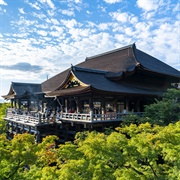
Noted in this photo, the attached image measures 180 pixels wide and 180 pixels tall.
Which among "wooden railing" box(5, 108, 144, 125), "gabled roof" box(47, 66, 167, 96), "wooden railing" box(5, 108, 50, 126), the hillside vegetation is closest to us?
the hillside vegetation

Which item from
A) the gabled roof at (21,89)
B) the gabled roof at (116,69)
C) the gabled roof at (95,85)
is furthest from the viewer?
the gabled roof at (21,89)

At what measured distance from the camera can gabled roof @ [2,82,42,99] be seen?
23.2 metres

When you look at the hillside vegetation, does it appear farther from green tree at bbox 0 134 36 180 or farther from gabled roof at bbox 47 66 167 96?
gabled roof at bbox 47 66 167 96

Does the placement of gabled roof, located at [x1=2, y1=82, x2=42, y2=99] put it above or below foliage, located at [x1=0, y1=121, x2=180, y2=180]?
above

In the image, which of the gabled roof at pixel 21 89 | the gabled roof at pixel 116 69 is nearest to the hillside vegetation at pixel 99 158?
the gabled roof at pixel 116 69

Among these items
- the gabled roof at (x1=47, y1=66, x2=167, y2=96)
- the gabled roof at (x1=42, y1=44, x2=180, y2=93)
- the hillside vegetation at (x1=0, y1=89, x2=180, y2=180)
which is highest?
the gabled roof at (x1=42, y1=44, x2=180, y2=93)

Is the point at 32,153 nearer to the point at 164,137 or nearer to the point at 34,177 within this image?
the point at 34,177

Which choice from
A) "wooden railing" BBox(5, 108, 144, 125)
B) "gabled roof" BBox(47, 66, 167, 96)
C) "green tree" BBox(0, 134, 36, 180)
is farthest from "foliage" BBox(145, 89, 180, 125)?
"green tree" BBox(0, 134, 36, 180)

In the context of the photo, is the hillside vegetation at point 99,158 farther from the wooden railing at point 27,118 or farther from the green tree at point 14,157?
the wooden railing at point 27,118

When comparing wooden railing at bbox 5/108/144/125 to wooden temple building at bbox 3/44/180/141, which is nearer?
wooden railing at bbox 5/108/144/125

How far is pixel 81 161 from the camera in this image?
577 cm

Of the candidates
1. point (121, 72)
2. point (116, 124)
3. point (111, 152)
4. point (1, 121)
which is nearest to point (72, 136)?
point (116, 124)

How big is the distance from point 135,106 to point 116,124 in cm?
536

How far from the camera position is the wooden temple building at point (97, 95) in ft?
46.5
